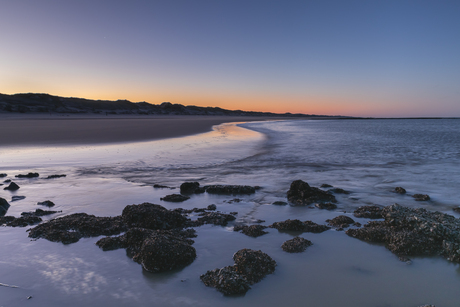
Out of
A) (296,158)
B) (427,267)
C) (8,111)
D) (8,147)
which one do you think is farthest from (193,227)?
(8,111)

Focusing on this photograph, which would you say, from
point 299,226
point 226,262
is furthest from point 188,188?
point 226,262

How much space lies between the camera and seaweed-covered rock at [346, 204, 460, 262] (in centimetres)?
329

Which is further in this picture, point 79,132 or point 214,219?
point 79,132

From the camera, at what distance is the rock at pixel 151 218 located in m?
4.01

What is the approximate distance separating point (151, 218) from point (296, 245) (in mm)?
2093

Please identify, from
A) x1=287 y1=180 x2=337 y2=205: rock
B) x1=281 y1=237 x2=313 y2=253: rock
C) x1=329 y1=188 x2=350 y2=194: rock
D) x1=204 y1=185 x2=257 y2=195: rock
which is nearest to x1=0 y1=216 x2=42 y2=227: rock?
x1=204 y1=185 x2=257 y2=195: rock

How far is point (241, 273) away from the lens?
2799 mm

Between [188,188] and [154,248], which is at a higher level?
[154,248]

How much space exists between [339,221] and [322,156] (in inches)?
313

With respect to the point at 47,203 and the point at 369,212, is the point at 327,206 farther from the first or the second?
the point at 47,203

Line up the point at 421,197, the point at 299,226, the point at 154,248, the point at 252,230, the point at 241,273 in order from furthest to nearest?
the point at 421,197
the point at 299,226
the point at 252,230
the point at 154,248
the point at 241,273

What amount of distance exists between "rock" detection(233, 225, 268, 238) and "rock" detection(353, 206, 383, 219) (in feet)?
5.80

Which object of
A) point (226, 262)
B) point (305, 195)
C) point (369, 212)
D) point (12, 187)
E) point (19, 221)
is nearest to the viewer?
point (226, 262)

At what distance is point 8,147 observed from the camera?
12750 mm
